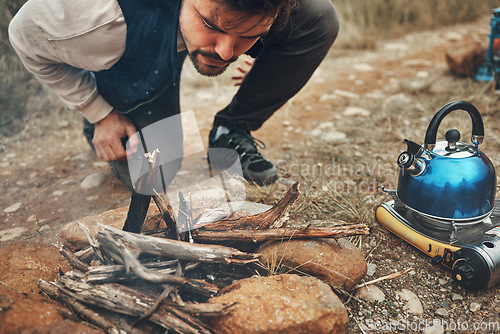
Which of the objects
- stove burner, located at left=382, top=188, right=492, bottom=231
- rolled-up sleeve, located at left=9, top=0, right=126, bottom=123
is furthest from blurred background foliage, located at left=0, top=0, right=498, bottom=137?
stove burner, located at left=382, top=188, right=492, bottom=231

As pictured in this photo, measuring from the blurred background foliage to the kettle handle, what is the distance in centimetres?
281

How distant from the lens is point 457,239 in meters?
1.61

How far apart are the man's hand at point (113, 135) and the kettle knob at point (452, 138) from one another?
1445 millimetres

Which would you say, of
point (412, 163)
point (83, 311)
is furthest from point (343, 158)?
point (83, 311)

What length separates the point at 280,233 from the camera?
1.55 meters

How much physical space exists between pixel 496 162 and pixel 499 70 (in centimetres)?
113

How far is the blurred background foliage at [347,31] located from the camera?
3.25 meters

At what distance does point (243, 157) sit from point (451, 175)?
48.2 inches

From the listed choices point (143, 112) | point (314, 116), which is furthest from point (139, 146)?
point (314, 116)

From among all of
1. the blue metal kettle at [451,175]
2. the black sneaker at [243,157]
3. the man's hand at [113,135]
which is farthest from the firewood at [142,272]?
the black sneaker at [243,157]

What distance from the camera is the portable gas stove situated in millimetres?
1490

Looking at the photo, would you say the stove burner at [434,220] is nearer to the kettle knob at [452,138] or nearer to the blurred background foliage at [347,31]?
the kettle knob at [452,138]

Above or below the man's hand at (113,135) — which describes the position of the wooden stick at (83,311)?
below

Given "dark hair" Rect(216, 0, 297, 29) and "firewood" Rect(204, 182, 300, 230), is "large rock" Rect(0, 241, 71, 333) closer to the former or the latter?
"firewood" Rect(204, 182, 300, 230)
